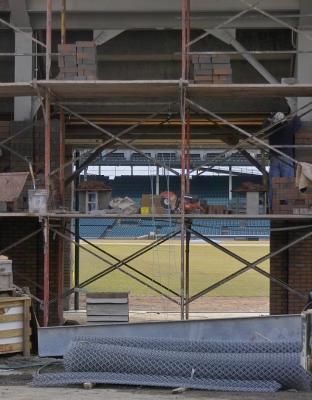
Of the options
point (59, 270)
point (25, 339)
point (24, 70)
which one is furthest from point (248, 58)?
point (25, 339)

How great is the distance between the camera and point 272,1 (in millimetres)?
15273

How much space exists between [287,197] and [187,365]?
14.5 ft

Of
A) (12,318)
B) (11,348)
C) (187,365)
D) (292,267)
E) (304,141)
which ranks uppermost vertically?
(304,141)

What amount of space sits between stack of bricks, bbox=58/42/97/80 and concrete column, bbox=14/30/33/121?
2.06 metres

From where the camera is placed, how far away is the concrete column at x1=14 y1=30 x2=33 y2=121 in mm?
15359

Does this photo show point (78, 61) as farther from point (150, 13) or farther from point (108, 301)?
point (108, 301)

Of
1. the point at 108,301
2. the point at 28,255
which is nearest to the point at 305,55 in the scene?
the point at 108,301

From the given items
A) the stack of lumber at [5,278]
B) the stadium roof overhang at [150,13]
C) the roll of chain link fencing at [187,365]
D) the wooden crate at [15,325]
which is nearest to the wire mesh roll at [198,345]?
the roll of chain link fencing at [187,365]

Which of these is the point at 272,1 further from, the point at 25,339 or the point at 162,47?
the point at 25,339

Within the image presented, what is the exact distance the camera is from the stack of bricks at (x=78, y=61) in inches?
525

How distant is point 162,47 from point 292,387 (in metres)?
8.11

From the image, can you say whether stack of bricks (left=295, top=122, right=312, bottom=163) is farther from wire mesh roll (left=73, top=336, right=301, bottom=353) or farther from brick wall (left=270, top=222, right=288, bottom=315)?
wire mesh roll (left=73, top=336, right=301, bottom=353)

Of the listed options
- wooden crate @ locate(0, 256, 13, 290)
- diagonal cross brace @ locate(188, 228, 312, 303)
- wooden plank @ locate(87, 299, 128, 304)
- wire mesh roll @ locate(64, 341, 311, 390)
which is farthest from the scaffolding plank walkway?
wire mesh roll @ locate(64, 341, 311, 390)

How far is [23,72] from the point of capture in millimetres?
15359
